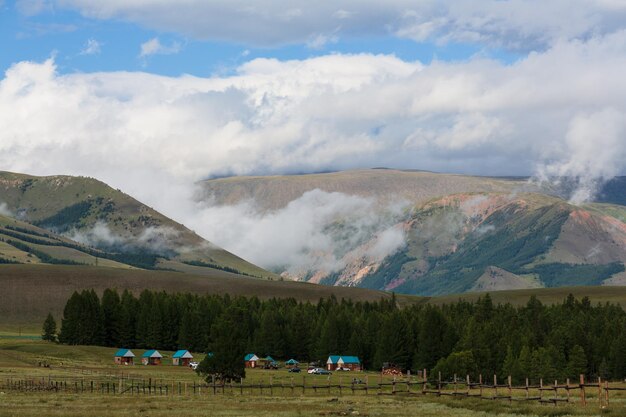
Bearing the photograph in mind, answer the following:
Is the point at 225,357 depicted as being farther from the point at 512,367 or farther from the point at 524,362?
the point at 524,362

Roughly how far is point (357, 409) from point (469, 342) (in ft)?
358

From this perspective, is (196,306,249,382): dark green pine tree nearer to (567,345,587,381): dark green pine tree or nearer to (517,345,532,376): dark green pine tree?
(517,345,532,376): dark green pine tree

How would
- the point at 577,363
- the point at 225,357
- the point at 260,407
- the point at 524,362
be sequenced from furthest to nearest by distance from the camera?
the point at 577,363
the point at 524,362
the point at 225,357
the point at 260,407

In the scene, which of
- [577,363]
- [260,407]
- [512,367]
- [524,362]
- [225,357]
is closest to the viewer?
[260,407]

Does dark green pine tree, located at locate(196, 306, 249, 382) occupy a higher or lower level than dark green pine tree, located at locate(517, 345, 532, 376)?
higher

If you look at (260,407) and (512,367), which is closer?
(260,407)

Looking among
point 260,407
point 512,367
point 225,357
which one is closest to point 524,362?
point 512,367

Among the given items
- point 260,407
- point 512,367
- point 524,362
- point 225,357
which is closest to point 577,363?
point 524,362

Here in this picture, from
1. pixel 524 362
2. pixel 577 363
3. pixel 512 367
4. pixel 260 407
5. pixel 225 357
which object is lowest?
pixel 577 363

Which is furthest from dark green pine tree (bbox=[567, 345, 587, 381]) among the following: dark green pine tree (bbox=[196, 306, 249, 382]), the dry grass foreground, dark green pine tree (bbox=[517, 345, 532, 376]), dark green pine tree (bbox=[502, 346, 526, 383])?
the dry grass foreground

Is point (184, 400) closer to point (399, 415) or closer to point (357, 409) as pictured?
point (357, 409)

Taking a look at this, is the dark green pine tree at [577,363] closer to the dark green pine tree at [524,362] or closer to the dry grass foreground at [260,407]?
the dark green pine tree at [524,362]

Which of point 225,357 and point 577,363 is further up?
point 225,357

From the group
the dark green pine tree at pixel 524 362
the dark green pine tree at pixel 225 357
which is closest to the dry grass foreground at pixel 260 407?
the dark green pine tree at pixel 225 357
